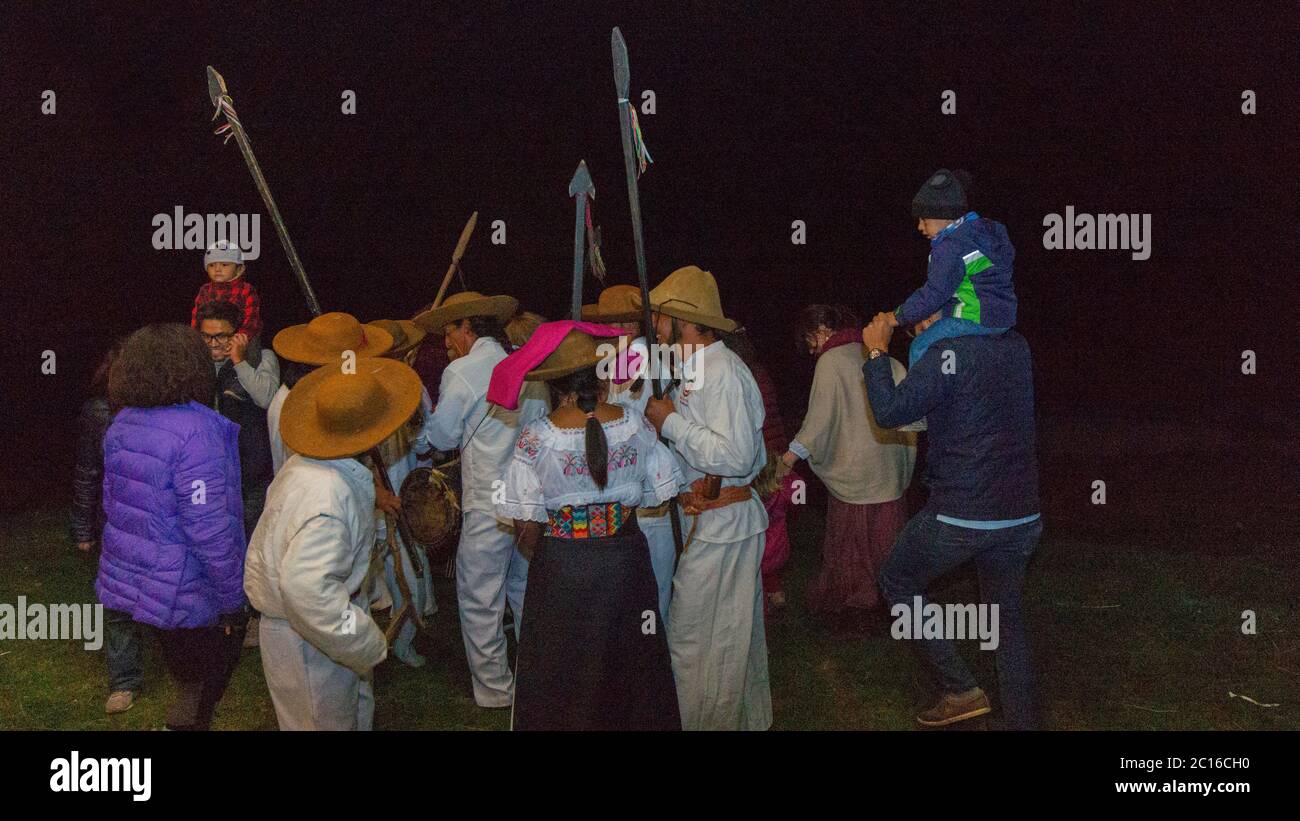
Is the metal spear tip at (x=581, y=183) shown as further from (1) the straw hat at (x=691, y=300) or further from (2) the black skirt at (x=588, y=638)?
(2) the black skirt at (x=588, y=638)

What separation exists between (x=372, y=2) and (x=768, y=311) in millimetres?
5322

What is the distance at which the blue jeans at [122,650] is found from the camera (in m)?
4.70

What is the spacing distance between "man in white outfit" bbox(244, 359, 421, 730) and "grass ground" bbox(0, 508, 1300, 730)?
1.32 m

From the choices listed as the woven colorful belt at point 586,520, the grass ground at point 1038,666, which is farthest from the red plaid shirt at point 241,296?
the woven colorful belt at point 586,520

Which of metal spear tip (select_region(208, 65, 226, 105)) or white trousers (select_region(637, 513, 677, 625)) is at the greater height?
metal spear tip (select_region(208, 65, 226, 105))

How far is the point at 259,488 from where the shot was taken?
17.5ft

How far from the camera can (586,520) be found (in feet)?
11.3

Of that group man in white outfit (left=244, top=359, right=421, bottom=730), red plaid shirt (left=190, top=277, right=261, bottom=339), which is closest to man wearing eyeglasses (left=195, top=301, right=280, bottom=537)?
red plaid shirt (left=190, top=277, right=261, bottom=339)

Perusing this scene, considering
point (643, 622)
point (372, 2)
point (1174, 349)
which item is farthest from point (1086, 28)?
point (643, 622)

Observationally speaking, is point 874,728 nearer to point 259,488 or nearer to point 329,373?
point 329,373
